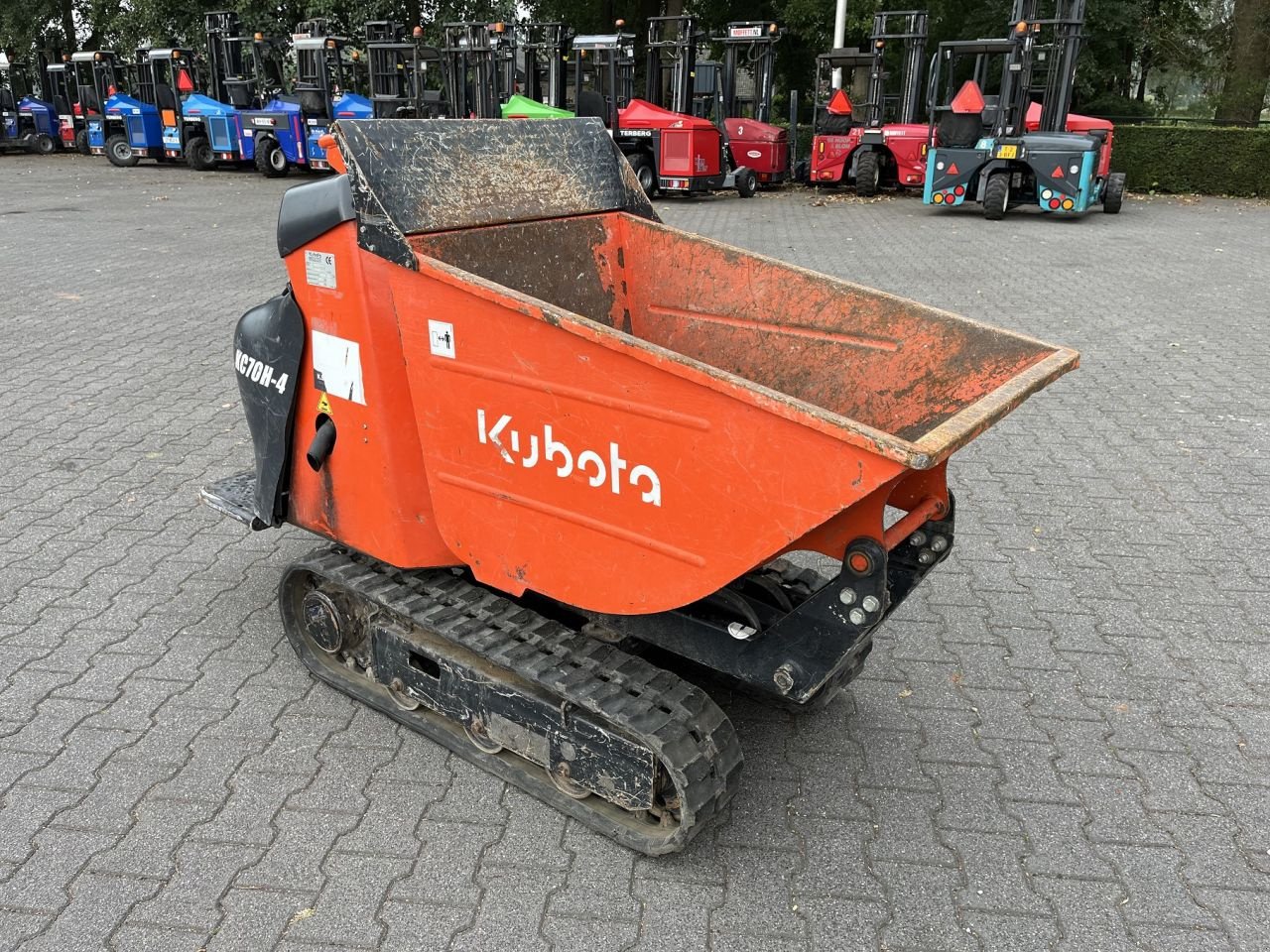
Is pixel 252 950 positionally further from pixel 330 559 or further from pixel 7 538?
pixel 7 538

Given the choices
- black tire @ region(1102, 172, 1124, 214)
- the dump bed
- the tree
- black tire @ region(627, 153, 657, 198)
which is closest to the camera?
the dump bed

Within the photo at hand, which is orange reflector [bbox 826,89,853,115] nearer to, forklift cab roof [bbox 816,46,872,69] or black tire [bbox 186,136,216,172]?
forklift cab roof [bbox 816,46,872,69]

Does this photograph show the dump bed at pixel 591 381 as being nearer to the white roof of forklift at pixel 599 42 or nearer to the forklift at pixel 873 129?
the forklift at pixel 873 129

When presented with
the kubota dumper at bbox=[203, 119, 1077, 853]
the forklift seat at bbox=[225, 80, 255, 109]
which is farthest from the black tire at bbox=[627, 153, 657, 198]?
the kubota dumper at bbox=[203, 119, 1077, 853]

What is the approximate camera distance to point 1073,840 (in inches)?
112

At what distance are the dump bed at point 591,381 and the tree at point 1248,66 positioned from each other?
22.3 metres

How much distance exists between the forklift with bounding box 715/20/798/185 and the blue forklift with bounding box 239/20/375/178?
279 inches

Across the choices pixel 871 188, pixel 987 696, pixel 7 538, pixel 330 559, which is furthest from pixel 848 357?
pixel 871 188

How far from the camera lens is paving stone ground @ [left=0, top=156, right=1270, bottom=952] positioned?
256cm

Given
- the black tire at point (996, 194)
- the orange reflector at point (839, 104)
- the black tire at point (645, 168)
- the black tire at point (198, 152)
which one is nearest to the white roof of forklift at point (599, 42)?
the black tire at point (645, 168)

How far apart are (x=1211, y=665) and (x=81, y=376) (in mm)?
6873

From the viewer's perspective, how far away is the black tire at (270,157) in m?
20.9

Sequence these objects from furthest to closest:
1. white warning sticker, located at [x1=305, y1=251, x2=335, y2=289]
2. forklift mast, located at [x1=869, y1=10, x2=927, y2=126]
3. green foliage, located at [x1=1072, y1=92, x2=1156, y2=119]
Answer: green foliage, located at [x1=1072, y1=92, x2=1156, y2=119] → forklift mast, located at [x1=869, y1=10, x2=927, y2=126] → white warning sticker, located at [x1=305, y1=251, x2=335, y2=289]

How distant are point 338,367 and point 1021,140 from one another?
14226 millimetres
